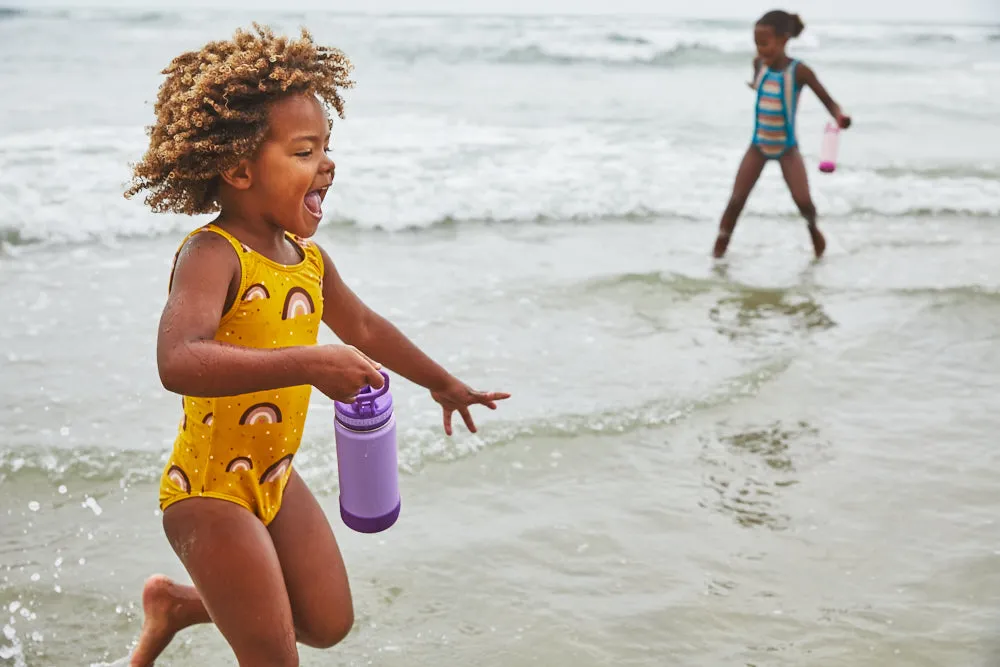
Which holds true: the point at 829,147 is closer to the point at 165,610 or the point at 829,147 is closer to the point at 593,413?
the point at 593,413

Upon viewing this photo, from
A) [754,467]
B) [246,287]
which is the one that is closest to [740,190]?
[754,467]

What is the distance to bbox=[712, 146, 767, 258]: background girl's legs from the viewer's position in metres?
7.90

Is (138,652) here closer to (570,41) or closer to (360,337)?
(360,337)

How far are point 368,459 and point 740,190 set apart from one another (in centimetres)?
576

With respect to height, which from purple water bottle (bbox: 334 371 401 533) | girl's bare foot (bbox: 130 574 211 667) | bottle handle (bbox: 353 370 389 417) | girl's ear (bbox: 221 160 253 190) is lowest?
girl's bare foot (bbox: 130 574 211 667)

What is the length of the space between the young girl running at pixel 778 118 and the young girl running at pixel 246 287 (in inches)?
224

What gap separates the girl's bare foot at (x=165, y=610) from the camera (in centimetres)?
296


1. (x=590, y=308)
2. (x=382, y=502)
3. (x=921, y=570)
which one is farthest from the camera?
(x=590, y=308)

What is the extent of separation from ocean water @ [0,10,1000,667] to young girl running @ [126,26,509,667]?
33.4 inches

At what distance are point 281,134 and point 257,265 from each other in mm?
322

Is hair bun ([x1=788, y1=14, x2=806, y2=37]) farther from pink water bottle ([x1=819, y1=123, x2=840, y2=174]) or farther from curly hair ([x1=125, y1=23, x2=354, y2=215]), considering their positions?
curly hair ([x1=125, y1=23, x2=354, y2=215])

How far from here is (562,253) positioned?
326 inches

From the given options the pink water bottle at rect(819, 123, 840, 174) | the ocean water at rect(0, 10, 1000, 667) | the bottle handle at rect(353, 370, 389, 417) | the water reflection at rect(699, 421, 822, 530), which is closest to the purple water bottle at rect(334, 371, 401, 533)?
the bottle handle at rect(353, 370, 389, 417)

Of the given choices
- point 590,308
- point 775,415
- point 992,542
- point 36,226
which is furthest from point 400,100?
point 992,542
